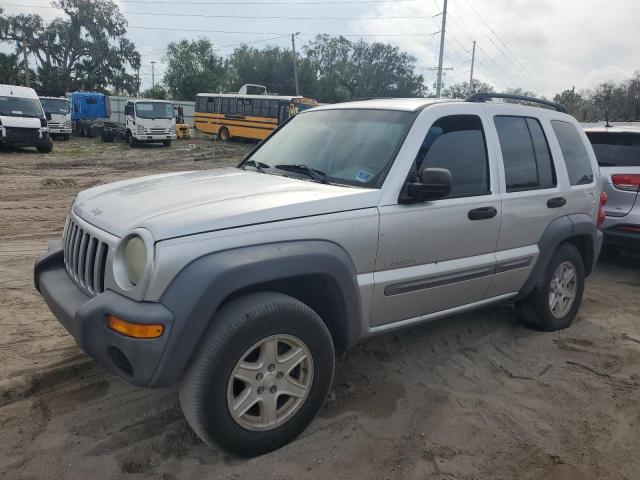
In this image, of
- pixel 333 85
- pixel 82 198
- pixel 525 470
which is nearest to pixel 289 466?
pixel 525 470

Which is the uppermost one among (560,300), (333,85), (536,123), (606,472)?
(333,85)

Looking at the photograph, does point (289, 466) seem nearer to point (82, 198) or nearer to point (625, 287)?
point (82, 198)

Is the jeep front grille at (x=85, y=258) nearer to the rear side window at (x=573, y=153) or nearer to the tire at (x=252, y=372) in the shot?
the tire at (x=252, y=372)

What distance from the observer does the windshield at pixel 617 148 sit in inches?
254

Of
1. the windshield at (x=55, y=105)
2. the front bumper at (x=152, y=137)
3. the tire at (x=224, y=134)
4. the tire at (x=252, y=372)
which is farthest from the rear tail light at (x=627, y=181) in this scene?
the windshield at (x=55, y=105)

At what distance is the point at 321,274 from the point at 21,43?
62348 mm

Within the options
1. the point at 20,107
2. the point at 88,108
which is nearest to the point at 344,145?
the point at 20,107

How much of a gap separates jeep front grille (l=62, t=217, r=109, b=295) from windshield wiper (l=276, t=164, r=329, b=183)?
133cm

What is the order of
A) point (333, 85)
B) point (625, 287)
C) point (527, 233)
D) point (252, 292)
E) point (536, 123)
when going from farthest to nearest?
point (333, 85)
point (625, 287)
point (536, 123)
point (527, 233)
point (252, 292)

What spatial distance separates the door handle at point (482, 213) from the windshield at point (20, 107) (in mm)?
20109

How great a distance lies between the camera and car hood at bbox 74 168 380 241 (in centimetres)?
259

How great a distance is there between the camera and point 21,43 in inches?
2114

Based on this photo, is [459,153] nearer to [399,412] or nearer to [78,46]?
[399,412]

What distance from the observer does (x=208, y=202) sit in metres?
2.85
